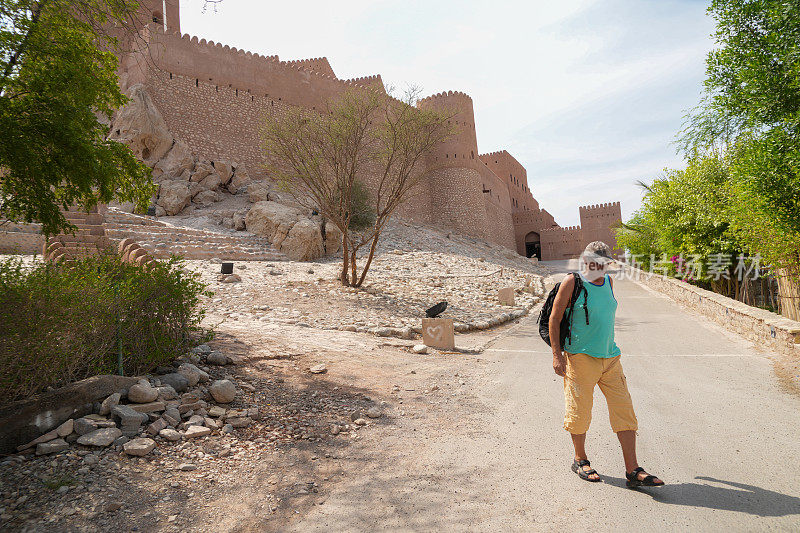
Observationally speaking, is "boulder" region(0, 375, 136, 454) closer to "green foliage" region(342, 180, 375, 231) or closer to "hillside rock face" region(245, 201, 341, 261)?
"hillside rock face" region(245, 201, 341, 261)

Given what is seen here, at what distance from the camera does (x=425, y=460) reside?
3199mm

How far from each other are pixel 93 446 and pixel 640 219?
30556 mm

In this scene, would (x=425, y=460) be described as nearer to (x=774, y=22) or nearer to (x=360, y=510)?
(x=360, y=510)

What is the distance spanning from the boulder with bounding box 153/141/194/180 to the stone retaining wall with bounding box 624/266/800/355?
66.9 feet

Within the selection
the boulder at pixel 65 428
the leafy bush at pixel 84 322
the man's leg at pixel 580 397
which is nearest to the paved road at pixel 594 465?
the man's leg at pixel 580 397

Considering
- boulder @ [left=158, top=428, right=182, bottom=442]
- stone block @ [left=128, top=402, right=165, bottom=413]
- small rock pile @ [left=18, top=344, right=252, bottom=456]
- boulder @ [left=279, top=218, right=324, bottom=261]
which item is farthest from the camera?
boulder @ [left=279, top=218, right=324, bottom=261]

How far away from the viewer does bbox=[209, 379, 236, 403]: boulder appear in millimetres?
3963

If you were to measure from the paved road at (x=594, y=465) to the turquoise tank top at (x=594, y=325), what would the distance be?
2.64 feet

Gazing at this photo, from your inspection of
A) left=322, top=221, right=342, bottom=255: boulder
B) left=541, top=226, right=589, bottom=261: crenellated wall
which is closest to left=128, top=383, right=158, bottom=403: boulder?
left=322, top=221, right=342, bottom=255: boulder

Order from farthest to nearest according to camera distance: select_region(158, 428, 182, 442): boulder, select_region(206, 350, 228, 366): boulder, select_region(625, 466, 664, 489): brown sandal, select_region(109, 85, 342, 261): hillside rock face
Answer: select_region(109, 85, 342, 261): hillside rock face
select_region(206, 350, 228, 366): boulder
select_region(158, 428, 182, 442): boulder
select_region(625, 466, 664, 489): brown sandal

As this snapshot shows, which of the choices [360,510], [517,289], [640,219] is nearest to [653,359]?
[360,510]

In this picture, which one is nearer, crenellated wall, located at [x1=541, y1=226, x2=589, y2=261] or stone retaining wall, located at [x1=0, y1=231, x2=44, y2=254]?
stone retaining wall, located at [x1=0, y1=231, x2=44, y2=254]

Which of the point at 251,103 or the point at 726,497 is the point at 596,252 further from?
the point at 251,103

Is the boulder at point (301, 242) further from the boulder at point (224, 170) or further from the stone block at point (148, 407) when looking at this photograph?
the stone block at point (148, 407)
